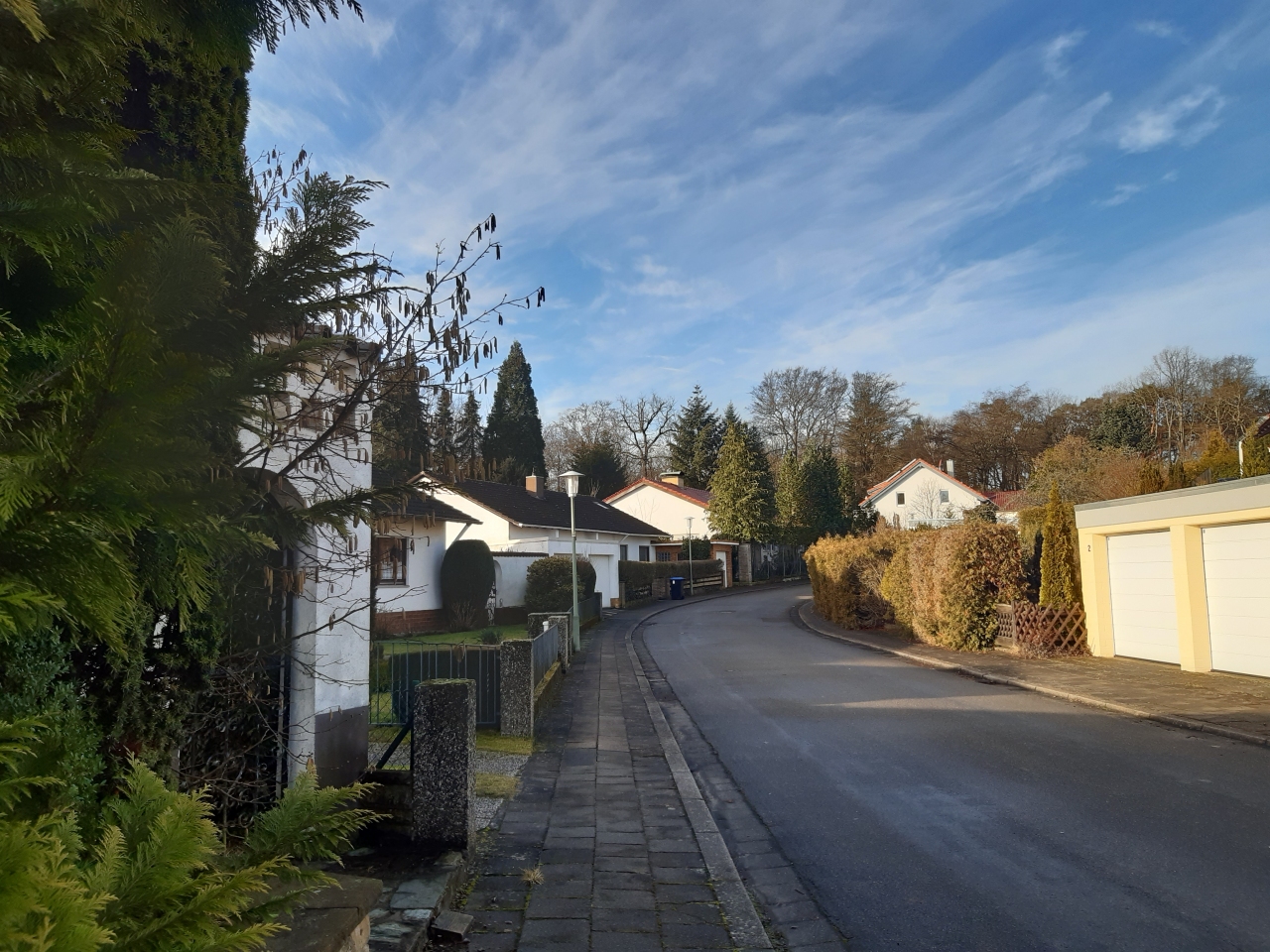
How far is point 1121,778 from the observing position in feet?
24.5

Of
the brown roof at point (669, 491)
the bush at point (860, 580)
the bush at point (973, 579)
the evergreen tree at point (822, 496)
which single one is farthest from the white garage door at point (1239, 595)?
the evergreen tree at point (822, 496)

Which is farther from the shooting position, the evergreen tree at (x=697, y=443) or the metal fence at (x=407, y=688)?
the evergreen tree at (x=697, y=443)

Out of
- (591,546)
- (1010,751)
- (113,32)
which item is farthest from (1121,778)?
(591,546)

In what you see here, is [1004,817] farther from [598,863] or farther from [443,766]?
[443,766]

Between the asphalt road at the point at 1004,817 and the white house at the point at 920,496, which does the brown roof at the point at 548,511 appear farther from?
the asphalt road at the point at 1004,817

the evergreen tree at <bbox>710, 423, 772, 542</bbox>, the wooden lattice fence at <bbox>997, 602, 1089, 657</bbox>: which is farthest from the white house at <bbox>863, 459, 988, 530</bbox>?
the wooden lattice fence at <bbox>997, 602, 1089, 657</bbox>

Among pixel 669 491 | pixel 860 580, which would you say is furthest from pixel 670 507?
pixel 860 580

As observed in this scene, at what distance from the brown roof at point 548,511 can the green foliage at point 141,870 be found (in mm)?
27675

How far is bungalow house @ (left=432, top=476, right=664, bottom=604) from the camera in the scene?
1123 inches

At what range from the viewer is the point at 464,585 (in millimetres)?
24625

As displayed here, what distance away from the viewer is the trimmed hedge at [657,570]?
36281 mm

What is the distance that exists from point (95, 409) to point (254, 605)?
3.69m

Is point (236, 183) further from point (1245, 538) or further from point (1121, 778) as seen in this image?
point (1245, 538)

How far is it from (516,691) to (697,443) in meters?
56.2
